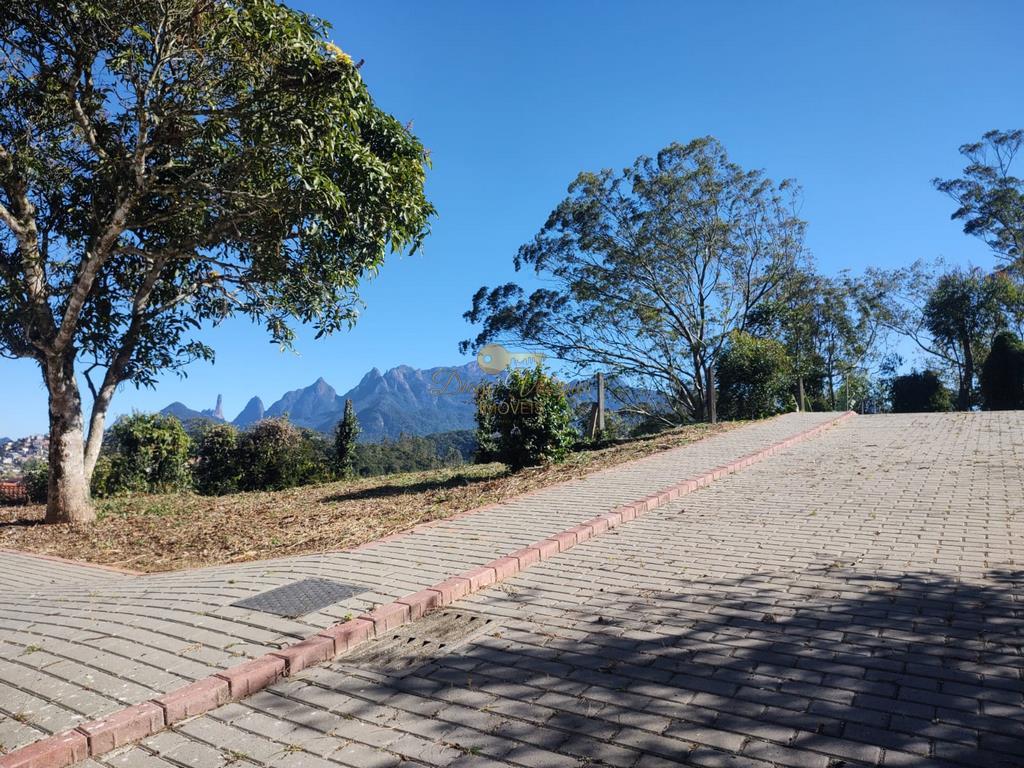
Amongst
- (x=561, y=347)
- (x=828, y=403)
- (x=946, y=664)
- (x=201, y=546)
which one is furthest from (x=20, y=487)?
(x=828, y=403)

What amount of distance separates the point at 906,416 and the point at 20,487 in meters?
24.7

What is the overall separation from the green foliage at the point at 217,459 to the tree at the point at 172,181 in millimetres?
6911

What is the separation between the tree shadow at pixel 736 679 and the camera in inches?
111

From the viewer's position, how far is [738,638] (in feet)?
12.9

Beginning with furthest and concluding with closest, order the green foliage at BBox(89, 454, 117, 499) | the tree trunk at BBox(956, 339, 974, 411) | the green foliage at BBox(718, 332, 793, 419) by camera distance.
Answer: the tree trunk at BBox(956, 339, 974, 411)
the green foliage at BBox(718, 332, 793, 419)
the green foliage at BBox(89, 454, 117, 499)

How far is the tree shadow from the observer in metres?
2.82

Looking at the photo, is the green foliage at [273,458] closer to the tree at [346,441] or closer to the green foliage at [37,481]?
the tree at [346,441]

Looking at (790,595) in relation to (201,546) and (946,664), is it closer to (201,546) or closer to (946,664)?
(946,664)

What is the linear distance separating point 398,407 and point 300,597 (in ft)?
436

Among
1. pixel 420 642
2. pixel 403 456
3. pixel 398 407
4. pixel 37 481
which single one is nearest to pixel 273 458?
pixel 37 481

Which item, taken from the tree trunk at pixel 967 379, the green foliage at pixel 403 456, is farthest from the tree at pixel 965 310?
the green foliage at pixel 403 456

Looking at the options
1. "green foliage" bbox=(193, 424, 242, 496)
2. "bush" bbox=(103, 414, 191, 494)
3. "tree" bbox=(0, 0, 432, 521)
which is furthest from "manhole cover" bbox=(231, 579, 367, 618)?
"green foliage" bbox=(193, 424, 242, 496)

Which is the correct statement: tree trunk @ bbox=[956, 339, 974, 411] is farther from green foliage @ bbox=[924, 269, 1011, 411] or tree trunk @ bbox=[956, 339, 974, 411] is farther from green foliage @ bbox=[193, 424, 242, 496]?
green foliage @ bbox=[193, 424, 242, 496]

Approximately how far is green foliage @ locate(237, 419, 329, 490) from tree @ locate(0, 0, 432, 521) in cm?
679
